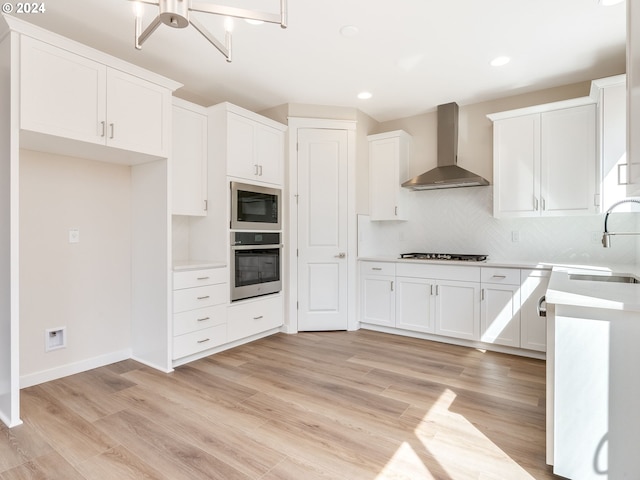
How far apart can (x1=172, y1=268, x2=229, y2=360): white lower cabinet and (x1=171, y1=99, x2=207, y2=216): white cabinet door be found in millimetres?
644

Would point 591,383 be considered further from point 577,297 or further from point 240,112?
point 240,112

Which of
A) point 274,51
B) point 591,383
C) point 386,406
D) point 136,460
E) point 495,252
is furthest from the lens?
point 495,252

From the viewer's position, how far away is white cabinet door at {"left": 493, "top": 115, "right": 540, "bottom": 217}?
3.45 m

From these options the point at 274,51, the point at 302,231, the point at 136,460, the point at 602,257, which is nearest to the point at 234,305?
the point at 302,231

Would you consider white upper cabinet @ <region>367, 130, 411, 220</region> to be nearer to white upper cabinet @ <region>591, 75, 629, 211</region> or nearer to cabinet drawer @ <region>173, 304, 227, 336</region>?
white upper cabinet @ <region>591, 75, 629, 211</region>

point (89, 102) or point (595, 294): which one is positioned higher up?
point (89, 102)

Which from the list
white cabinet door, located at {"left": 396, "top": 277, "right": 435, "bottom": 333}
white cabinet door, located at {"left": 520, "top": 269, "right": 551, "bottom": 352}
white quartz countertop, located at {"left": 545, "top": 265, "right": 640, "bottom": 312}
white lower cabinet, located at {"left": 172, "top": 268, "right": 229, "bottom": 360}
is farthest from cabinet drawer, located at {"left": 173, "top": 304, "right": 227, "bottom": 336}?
white cabinet door, located at {"left": 520, "top": 269, "right": 551, "bottom": 352}

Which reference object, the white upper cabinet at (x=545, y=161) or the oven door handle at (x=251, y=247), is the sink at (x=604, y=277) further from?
the oven door handle at (x=251, y=247)

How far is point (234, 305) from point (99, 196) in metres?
1.52

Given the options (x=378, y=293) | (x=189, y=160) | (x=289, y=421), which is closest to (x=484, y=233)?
(x=378, y=293)

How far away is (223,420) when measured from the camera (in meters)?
2.18

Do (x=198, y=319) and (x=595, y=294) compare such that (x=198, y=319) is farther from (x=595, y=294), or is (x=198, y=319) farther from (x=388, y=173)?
(x=595, y=294)

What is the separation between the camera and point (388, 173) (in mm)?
4340

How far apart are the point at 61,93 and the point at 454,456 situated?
10.3ft
